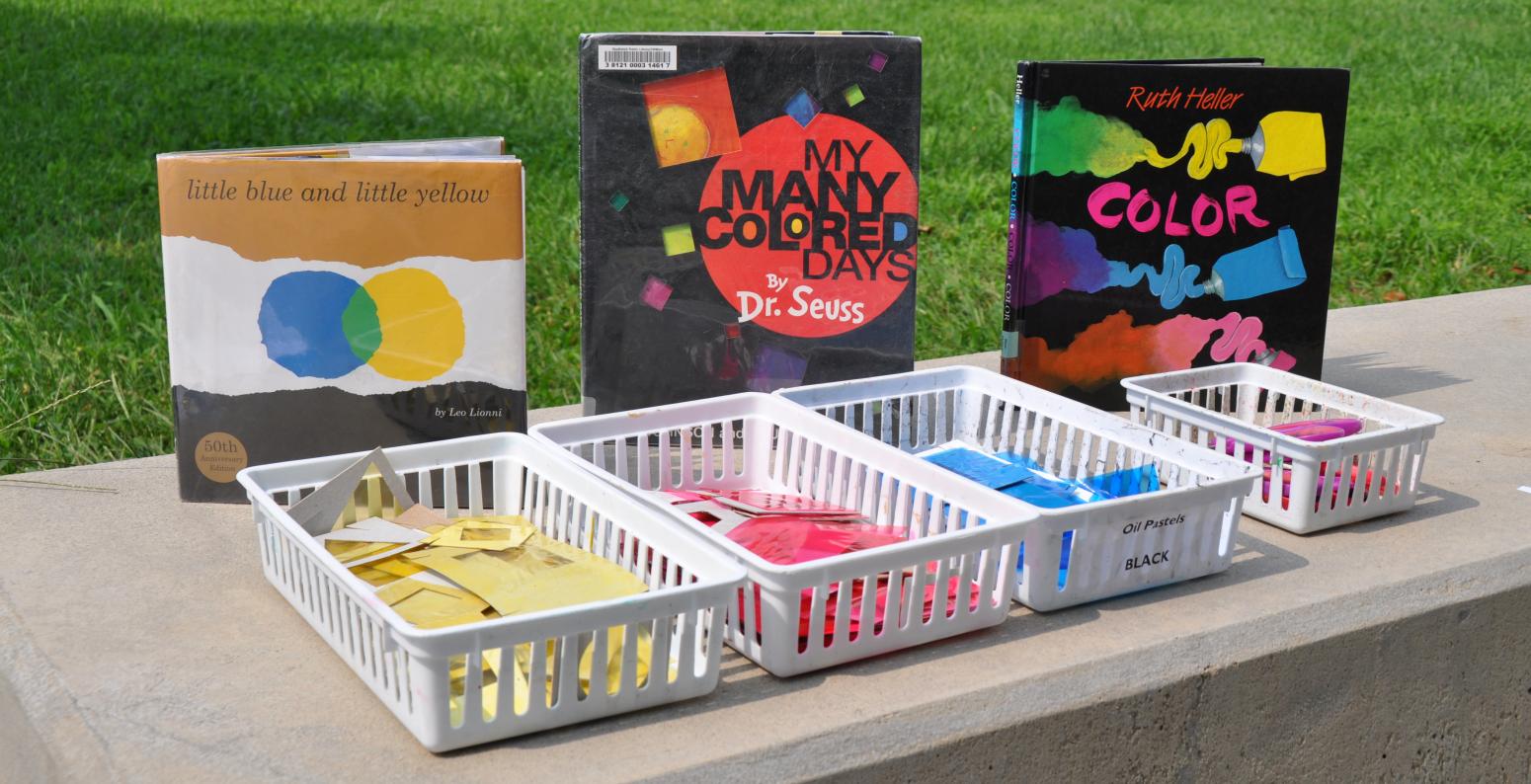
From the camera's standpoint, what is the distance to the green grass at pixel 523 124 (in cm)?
298

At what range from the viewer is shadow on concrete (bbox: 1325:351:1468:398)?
7.14ft

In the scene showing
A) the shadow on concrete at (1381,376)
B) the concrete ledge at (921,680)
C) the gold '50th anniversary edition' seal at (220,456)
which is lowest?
the concrete ledge at (921,680)

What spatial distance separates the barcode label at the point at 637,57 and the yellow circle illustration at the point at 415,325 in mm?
356

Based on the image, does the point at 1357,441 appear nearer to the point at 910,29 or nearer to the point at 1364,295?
the point at 1364,295

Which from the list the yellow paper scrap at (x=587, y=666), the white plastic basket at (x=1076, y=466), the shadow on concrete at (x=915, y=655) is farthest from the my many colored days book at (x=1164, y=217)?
the yellow paper scrap at (x=587, y=666)

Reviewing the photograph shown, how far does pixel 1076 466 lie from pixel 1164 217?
40 cm

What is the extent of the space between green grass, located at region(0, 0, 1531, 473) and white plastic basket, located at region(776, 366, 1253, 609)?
3.76ft

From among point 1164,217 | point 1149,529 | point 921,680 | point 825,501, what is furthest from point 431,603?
point 1164,217

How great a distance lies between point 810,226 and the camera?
1.78 m

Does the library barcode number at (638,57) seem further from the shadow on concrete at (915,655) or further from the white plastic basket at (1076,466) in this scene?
the shadow on concrete at (915,655)

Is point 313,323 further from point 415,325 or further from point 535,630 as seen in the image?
point 535,630

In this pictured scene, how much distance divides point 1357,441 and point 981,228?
2690 mm

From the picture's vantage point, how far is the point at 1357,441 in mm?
1529

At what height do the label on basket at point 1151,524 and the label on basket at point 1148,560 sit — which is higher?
the label on basket at point 1151,524
